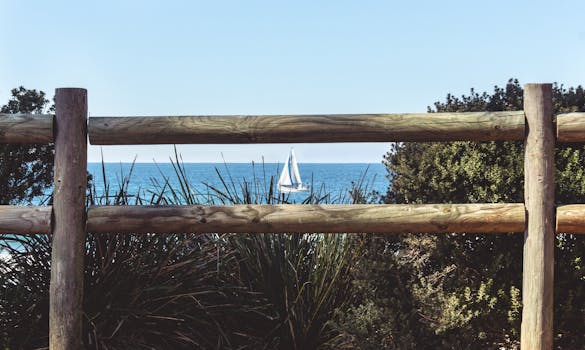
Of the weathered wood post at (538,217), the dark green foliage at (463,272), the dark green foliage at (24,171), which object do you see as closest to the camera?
the weathered wood post at (538,217)

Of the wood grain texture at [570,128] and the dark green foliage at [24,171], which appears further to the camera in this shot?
the dark green foliage at [24,171]

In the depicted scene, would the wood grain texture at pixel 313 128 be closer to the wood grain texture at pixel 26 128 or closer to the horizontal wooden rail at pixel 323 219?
the wood grain texture at pixel 26 128

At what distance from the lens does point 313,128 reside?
3596 mm

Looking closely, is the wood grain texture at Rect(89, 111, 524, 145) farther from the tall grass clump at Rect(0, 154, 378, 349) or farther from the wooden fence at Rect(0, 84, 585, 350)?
the tall grass clump at Rect(0, 154, 378, 349)

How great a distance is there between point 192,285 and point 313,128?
4.26 ft

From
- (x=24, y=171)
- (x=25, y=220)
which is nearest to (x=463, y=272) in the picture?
(x=25, y=220)

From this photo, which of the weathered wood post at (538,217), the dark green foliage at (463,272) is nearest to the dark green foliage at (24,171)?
the dark green foliage at (463,272)

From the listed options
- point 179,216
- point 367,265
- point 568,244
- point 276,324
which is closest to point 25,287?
point 179,216

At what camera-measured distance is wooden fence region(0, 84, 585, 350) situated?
354 centimetres

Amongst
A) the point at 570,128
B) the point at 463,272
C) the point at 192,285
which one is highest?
the point at 570,128

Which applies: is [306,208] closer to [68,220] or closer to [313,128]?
[313,128]

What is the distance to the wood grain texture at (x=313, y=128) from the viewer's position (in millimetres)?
3580

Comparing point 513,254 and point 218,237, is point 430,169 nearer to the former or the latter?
point 513,254

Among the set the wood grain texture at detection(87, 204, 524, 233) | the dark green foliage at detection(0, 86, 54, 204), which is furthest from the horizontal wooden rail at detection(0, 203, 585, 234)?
the dark green foliage at detection(0, 86, 54, 204)
